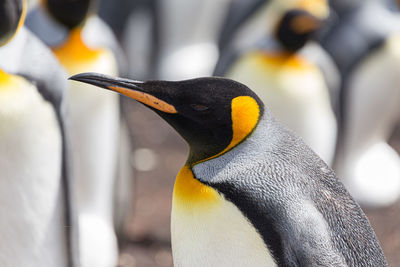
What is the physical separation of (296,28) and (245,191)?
6.70 feet

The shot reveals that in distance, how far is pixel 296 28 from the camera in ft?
11.6

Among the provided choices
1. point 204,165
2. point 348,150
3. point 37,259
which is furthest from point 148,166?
point 204,165

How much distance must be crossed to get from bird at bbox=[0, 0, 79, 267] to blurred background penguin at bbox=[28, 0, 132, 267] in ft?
3.05

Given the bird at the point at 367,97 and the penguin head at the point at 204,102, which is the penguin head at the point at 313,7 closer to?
the bird at the point at 367,97

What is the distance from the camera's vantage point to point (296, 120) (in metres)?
3.53

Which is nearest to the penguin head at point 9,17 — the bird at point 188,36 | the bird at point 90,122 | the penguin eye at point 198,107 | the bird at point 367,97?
the penguin eye at point 198,107

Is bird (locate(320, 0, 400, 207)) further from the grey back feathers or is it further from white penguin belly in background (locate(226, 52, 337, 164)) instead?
the grey back feathers

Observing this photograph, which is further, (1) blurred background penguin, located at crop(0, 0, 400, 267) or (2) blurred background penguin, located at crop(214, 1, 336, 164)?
(2) blurred background penguin, located at crop(214, 1, 336, 164)

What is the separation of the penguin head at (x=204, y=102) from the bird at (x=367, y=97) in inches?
111

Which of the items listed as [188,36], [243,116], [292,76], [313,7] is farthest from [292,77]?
[188,36]

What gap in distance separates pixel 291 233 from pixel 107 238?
1755 millimetres

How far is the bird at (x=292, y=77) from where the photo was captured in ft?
11.4

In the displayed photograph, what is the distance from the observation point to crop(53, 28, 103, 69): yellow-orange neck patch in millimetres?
2994

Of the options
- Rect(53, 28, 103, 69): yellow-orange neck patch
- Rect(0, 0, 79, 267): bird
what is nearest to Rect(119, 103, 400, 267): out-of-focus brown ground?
Rect(53, 28, 103, 69): yellow-orange neck patch
